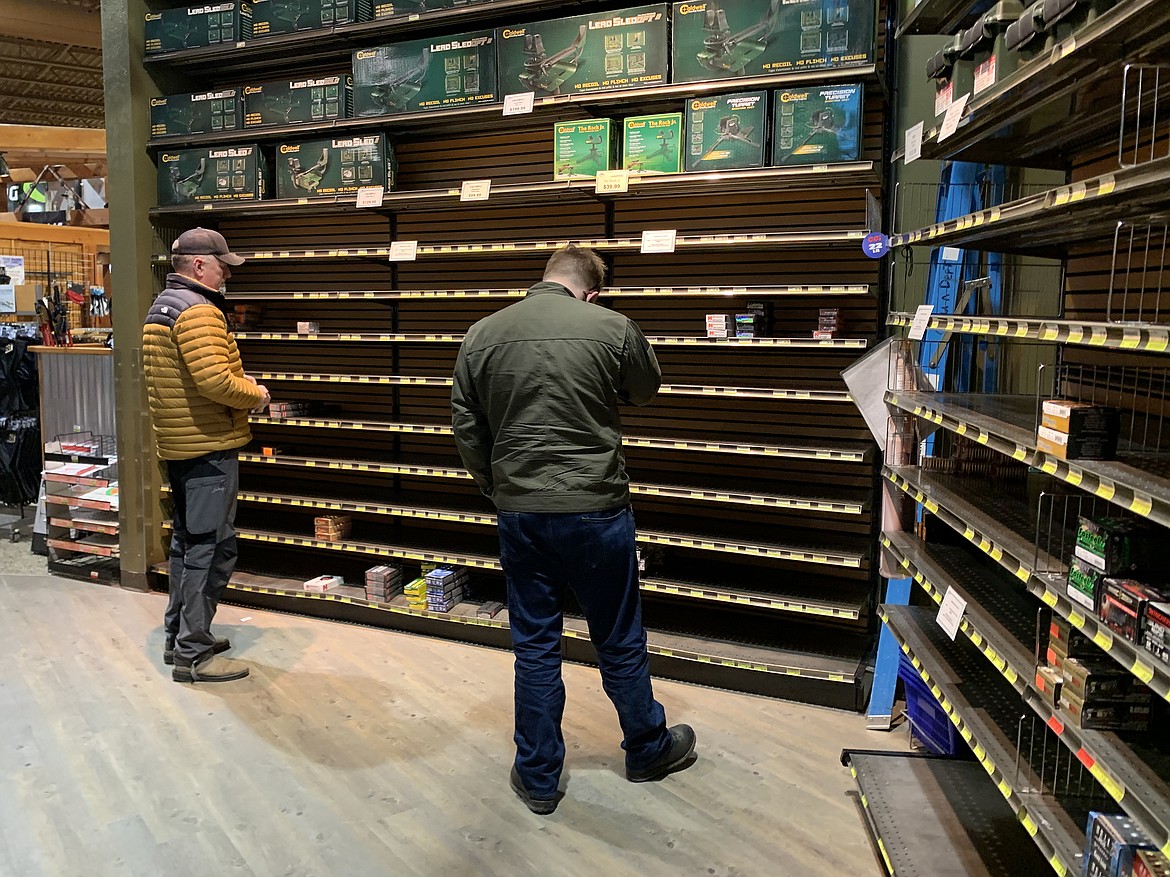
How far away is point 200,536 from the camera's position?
408 centimetres

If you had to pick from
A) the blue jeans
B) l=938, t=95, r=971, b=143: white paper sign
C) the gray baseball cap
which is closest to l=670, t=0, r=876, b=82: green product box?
l=938, t=95, r=971, b=143: white paper sign

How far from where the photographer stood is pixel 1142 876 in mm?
1618

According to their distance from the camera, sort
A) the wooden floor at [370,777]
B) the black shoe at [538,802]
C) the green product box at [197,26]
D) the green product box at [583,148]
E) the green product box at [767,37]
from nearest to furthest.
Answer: the wooden floor at [370,777]
the black shoe at [538,802]
the green product box at [767,37]
the green product box at [583,148]
the green product box at [197,26]

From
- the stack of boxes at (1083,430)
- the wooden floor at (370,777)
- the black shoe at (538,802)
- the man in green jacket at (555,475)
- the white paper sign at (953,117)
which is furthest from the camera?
the black shoe at (538,802)

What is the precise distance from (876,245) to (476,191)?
1.96 metres

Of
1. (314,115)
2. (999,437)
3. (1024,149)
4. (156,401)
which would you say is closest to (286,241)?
(314,115)

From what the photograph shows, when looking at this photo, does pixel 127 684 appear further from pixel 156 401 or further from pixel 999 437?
pixel 999 437

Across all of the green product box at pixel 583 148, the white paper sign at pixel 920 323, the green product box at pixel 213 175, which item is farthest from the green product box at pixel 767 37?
the green product box at pixel 213 175

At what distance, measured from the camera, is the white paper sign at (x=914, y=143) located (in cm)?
296

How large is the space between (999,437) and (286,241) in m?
4.78

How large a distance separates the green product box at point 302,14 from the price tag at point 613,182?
5.57 feet

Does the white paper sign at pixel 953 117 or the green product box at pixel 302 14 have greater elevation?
the green product box at pixel 302 14

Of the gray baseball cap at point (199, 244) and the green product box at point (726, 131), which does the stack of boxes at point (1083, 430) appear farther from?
the gray baseball cap at point (199, 244)

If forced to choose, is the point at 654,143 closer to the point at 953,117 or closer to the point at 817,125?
the point at 817,125
